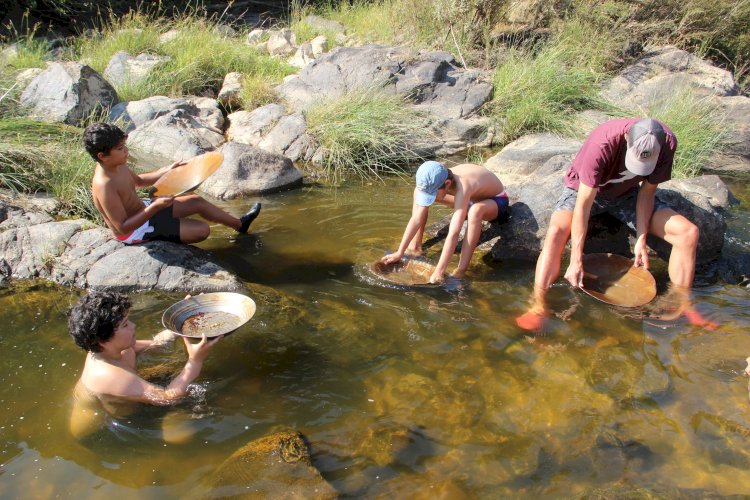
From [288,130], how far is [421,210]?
173 inches

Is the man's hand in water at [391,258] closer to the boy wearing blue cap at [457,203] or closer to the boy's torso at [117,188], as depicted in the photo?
the boy wearing blue cap at [457,203]

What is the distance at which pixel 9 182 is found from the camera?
5953 mm

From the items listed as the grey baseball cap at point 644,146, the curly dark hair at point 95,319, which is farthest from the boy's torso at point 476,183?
the curly dark hair at point 95,319

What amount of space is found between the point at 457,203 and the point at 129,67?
7.46 metres

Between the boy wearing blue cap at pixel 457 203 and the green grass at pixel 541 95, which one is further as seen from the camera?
the green grass at pixel 541 95

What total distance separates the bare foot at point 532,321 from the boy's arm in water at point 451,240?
683mm

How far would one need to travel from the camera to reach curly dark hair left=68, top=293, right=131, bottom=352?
334 centimetres

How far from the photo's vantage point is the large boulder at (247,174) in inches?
291

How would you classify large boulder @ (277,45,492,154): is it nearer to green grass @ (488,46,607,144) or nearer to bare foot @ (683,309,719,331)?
green grass @ (488,46,607,144)

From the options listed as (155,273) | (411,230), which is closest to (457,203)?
(411,230)

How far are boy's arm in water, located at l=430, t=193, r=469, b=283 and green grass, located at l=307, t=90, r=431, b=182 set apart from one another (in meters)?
3.11

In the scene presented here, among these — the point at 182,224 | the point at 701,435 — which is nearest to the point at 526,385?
the point at 701,435

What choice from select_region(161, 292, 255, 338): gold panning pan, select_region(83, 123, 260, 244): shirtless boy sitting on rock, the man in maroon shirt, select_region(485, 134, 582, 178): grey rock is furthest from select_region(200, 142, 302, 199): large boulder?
the man in maroon shirt

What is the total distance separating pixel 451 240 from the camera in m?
4.81
